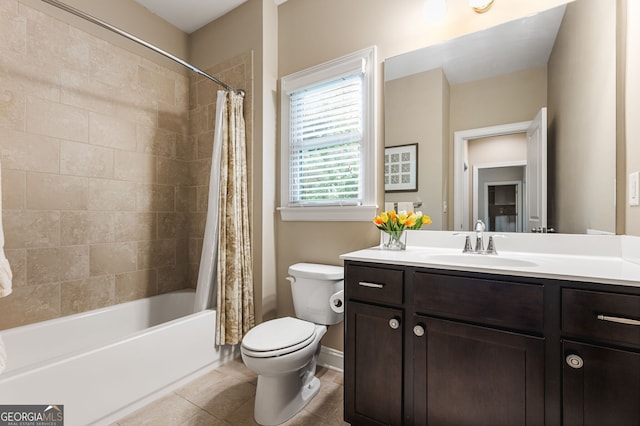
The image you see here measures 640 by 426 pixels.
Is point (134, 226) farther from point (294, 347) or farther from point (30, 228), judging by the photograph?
point (294, 347)

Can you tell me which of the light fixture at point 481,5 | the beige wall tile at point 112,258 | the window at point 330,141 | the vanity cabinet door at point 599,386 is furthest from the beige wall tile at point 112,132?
the vanity cabinet door at point 599,386

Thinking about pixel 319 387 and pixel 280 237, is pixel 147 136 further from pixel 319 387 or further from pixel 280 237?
pixel 319 387

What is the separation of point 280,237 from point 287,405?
3.77 ft

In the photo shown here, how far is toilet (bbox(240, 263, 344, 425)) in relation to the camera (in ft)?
4.85

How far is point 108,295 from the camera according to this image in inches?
86.4

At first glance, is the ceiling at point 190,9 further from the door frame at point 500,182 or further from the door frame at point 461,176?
the door frame at point 500,182

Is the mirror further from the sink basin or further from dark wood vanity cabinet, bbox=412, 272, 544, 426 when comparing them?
dark wood vanity cabinet, bbox=412, 272, 544, 426

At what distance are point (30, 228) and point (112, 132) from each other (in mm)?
853

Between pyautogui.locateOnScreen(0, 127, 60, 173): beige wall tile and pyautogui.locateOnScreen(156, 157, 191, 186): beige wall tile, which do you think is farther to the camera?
pyautogui.locateOnScreen(156, 157, 191, 186): beige wall tile

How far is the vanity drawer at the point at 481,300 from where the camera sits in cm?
104

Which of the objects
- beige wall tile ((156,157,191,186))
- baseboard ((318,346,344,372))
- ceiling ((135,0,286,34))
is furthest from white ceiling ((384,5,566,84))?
beige wall tile ((156,157,191,186))

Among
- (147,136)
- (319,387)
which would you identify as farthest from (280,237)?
(147,136)

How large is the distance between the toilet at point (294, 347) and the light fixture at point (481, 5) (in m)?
1.68

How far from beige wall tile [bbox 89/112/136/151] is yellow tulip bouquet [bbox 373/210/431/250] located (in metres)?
2.06
